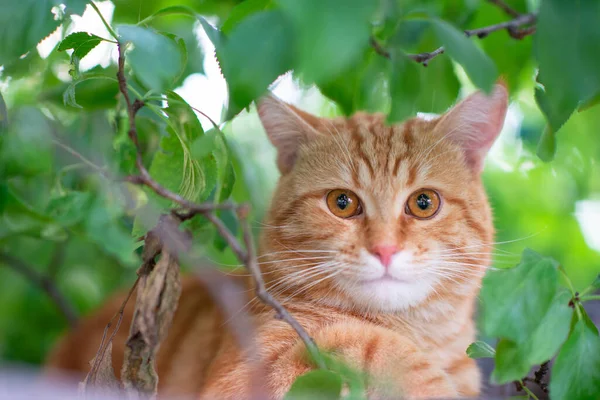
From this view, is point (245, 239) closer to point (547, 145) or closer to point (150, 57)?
point (150, 57)

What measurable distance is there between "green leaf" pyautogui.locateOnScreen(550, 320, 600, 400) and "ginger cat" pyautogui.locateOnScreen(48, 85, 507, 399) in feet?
1.50

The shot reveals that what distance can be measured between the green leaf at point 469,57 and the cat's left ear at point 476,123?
992mm

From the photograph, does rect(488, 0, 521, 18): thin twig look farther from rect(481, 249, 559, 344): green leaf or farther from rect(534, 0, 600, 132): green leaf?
rect(481, 249, 559, 344): green leaf

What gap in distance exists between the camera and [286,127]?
80.8 inches

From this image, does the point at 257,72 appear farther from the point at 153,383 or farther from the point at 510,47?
the point at 510,47

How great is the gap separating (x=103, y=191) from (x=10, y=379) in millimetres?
1142

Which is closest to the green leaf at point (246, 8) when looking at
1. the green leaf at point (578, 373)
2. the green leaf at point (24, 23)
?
the green leaf at point (24, 23)

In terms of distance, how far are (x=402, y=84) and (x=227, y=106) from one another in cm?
31

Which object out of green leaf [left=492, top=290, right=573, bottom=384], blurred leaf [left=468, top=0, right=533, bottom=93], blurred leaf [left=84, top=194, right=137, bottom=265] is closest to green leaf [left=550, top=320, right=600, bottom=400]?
green leaf [left=492, top=290, right=573, bottom=384]

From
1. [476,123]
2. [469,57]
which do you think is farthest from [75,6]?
[476,123]

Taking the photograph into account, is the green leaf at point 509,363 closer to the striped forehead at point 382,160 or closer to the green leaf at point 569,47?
the green leaf at point 569,47

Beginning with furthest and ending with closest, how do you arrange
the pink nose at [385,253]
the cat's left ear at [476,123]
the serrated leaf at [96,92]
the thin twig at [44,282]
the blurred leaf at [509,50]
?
the thin twig at [44,282], the cat's left ear at [476,123], the serrated leaf at [96,92], the pink nose at [385,253], the blurred leaf at [509,50]

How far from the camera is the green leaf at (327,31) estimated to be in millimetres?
696

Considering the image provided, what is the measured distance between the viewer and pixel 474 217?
6.33 feet
